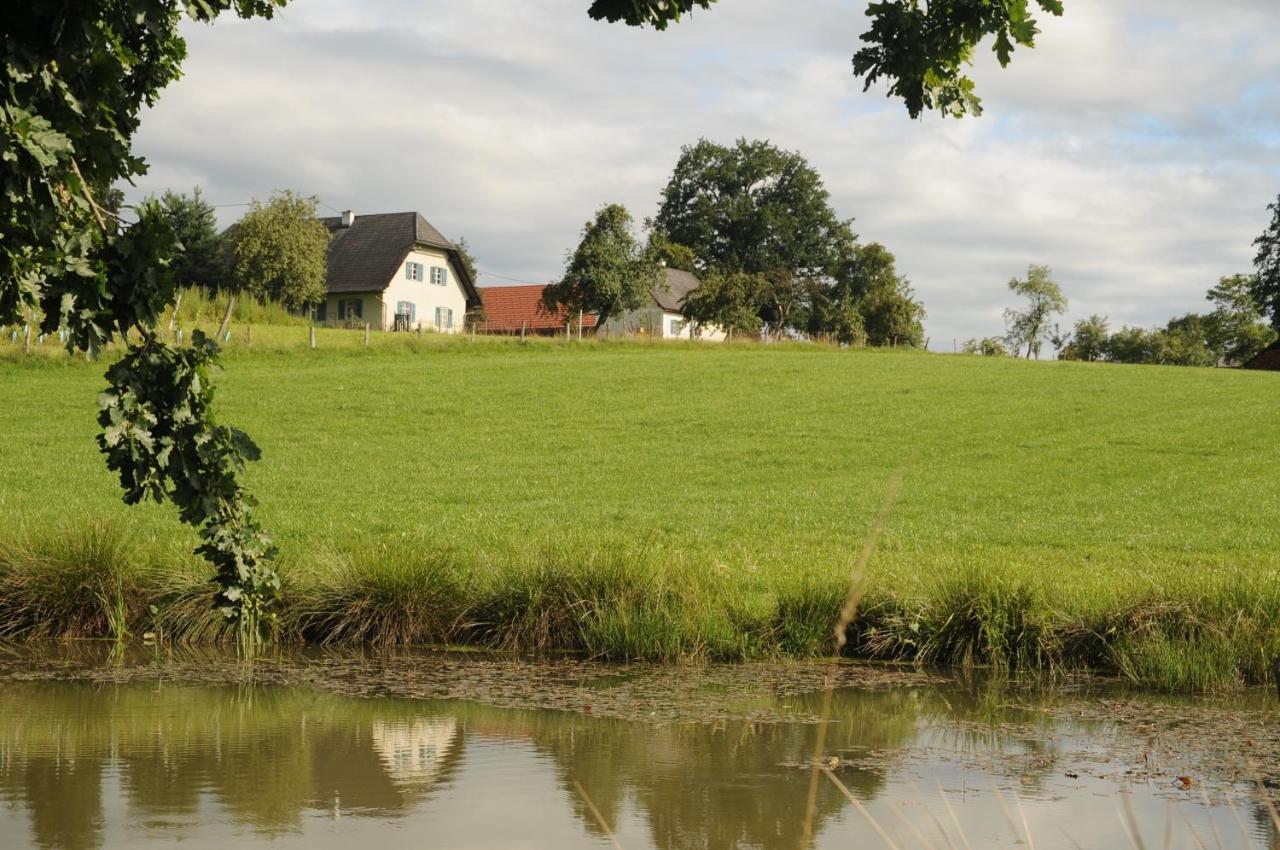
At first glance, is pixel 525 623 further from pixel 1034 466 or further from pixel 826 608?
pixel 1034 466

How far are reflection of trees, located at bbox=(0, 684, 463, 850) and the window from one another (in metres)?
70.0

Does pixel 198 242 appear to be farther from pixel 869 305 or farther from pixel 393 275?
pixel 869 305

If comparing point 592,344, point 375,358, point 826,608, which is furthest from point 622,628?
point 592,344

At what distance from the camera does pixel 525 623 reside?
1120 centimetres

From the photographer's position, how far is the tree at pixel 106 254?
19.9ft

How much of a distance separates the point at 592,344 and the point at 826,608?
4316 centimetres

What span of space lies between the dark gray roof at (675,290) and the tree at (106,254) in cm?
7835

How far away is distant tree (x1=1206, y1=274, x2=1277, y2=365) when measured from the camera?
101m

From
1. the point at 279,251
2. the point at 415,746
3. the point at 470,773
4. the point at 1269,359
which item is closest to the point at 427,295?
the point at 279,251

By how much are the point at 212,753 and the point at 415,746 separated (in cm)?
119

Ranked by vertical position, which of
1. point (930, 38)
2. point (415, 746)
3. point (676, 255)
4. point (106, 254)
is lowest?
point (415, 746)

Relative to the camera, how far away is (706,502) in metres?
22.7

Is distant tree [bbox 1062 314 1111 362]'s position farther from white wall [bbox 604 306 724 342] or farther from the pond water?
the pond water

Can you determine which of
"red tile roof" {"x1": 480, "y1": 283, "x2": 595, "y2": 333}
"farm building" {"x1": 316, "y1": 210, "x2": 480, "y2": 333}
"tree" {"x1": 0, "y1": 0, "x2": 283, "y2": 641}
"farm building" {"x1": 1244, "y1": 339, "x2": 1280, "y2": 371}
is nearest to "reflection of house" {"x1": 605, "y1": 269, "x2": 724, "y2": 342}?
"red tile roof" {"x1": 480, "y1": 283, "x2": 595, "y2": 333}
